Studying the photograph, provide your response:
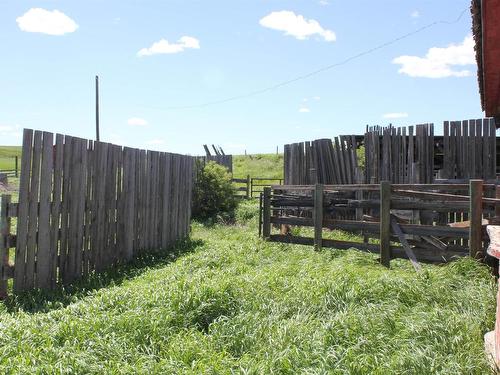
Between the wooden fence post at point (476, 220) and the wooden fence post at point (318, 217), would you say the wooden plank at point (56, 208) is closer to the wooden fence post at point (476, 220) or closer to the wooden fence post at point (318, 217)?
the wooden fence post at point (318, 217)

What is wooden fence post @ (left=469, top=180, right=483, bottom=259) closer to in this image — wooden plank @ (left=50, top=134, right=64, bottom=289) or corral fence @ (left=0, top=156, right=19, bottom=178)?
wooden plank @ (left=50, top=134, right=64, bottom=289)

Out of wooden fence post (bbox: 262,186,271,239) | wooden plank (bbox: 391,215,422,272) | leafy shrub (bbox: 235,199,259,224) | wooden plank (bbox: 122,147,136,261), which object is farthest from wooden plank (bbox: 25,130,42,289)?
leafy shrub (bbox: 235,199,259,224)

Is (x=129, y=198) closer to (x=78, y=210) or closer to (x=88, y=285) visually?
(x=78, y=210)

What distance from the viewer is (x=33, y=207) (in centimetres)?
593

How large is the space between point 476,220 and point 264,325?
332cm

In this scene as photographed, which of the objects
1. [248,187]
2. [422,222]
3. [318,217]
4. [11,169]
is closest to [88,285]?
[318,217]

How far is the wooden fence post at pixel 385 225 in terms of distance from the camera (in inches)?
279

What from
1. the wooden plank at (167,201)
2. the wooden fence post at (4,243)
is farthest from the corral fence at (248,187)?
the wooden fence post at (4,243)

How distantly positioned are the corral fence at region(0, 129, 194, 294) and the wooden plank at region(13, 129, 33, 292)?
1 cm

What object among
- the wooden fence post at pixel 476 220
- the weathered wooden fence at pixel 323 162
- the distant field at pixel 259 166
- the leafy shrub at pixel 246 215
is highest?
the distant field at pixel 259 166

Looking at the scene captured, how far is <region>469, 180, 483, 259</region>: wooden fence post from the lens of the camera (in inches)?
235

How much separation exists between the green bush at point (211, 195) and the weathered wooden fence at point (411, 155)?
3295 mm

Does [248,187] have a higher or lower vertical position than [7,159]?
lower

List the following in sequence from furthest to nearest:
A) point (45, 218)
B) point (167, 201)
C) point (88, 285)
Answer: point (167, 201), point (88, 285), point (45, 218)
